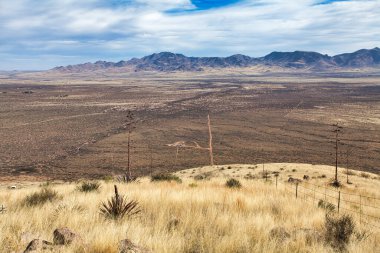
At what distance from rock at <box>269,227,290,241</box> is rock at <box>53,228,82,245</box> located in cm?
269

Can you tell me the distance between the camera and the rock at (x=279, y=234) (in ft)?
18.8

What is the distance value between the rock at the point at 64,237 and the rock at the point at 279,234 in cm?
269

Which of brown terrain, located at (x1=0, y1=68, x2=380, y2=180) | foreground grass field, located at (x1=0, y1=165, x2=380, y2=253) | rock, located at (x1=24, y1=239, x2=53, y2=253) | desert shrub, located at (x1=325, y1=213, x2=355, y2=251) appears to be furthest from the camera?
brown terrain, located at (x1=0, y1=68, x2=380, y2=180)

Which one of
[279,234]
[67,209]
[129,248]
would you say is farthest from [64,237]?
[279,234]

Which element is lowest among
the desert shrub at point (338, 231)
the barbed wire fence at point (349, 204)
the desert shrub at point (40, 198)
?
the barbed wire fence at point (349, 204)

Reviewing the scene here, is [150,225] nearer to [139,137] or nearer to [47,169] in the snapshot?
[47,169]

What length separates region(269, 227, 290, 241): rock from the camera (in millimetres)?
5727

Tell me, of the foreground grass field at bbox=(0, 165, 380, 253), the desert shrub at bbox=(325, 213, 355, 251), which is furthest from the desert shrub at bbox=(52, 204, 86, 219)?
the desert shrub at bbox=(325, 213, 355, 251)

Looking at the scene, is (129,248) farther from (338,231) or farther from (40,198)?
(40,198)

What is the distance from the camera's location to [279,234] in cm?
590

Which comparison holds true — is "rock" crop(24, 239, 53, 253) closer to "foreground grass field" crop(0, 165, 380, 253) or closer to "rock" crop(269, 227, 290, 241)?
"foreground grass field" crop(0, 165, 380, 253)

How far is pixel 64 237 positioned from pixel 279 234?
2.97m

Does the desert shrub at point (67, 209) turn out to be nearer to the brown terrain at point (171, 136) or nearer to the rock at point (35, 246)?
the rock at point (35, 246)

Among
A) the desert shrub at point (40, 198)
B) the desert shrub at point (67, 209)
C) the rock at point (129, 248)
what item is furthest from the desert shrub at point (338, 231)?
the desert shrub at point (40, 198)
